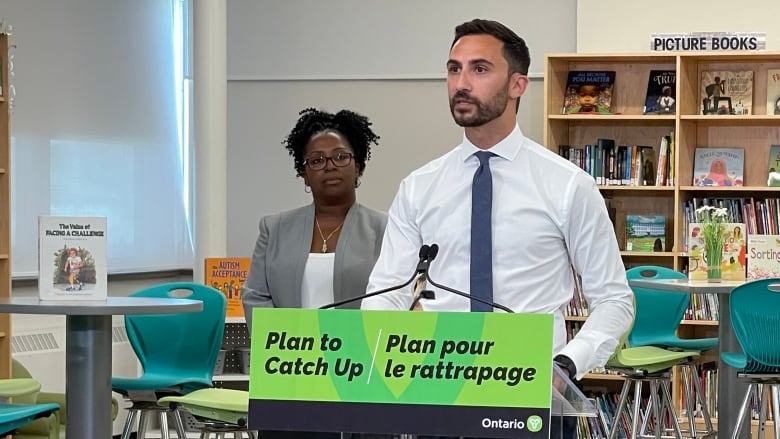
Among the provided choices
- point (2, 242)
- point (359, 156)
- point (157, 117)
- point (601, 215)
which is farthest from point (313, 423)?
point (157, 117)

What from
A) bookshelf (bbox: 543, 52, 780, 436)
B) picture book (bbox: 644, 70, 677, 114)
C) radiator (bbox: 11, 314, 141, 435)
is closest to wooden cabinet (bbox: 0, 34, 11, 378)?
radiator (bbox: 11, 314, 141, 435)

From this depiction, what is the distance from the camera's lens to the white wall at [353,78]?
24.1 feet

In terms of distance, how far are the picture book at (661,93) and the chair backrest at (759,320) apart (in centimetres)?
227

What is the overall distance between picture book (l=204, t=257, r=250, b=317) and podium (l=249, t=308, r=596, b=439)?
4.38 metres

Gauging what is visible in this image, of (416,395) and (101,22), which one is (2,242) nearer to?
(101,22)

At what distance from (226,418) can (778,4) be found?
441 centimetres

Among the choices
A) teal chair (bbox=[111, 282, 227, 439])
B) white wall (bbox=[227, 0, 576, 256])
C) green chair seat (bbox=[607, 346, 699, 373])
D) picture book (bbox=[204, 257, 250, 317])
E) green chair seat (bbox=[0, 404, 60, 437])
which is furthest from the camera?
white wall (bbox=[227, 0, 576, 256])

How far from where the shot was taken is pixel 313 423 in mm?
1610

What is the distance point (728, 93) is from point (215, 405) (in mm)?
4019

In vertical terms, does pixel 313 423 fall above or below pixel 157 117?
below

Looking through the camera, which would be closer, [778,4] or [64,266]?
[64,266]

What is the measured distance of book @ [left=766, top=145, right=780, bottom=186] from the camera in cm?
669

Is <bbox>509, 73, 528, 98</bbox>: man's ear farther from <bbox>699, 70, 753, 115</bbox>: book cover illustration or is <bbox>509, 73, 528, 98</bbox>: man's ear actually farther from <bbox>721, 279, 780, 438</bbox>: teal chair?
<bbox>699, 70, 753, 115</bbox>: book cover illustration

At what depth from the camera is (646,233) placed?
6.81 m
